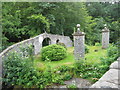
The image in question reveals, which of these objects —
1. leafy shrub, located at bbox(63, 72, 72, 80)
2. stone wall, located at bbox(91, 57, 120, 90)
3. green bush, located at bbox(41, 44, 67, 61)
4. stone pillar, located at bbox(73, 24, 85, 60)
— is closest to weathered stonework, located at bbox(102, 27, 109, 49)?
green bush, located at bbox(41, 44, 67, 61)

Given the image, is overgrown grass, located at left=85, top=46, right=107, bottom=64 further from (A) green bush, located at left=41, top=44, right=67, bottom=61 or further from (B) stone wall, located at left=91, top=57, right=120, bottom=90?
(B) stone wall, located at left=91, top=57, right=120, bottom=90

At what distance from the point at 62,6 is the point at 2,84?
1353 centimetres

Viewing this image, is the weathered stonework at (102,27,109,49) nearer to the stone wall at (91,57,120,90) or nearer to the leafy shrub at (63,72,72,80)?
the leafy shrub at (63,72,72,80)

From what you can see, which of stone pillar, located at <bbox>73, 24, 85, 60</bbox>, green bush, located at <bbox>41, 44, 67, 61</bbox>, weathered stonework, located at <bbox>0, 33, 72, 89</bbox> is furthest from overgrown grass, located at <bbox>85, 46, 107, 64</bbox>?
weathered stonework, located at <bbox>0, 33, 72, 89</bbox>

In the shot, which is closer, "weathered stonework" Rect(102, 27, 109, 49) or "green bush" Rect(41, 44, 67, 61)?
"green bush" Rect(41, 44, 67, 61)

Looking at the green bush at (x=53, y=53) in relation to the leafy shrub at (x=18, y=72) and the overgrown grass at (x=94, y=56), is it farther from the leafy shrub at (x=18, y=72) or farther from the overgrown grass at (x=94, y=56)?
the leafy shrub at (x=18, y=72)


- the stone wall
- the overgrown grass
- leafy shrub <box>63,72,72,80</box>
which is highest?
the stone wall

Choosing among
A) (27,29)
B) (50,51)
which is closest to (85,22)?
(27,29)

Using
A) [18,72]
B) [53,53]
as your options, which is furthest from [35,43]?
[18,72]

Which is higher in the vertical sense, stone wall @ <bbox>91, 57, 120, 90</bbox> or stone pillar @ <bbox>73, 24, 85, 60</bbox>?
stone pillar @ <bbox>73, 24, 85, 60</bbox>

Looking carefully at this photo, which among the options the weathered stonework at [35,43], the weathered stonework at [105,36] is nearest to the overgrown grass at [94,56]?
the weathered stonework at [105,36]

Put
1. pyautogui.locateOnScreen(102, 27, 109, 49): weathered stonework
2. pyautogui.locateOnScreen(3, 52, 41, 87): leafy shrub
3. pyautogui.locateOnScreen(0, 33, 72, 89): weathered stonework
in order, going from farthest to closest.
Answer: pyautogui.locateOnScreen(102, 27, 109, 49): weathered stonework < pyautogui.locateOnScreen(0, 33, 72, 89): weathered stonework < pyautogui.locateOnScreen(3, 52, 41, 87): leafy shrub

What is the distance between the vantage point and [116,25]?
66.3 feet

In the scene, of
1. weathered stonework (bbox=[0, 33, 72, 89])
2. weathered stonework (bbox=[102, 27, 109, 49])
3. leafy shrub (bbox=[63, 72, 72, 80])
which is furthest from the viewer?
weathered stonework (bbox=[102, 27, 109, 49])
